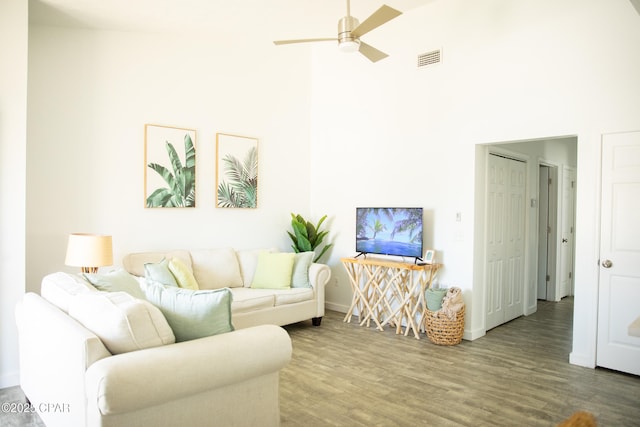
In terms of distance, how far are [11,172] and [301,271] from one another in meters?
2.85

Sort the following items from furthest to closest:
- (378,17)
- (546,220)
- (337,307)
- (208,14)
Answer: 1. (546,220)
2. (337,307)
3. (208,14)
4. (378,17)

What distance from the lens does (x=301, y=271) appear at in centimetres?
493

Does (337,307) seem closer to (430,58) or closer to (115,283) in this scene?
(430,58)

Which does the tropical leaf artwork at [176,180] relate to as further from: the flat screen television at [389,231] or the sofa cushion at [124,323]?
the sofa cushion at [124,323]

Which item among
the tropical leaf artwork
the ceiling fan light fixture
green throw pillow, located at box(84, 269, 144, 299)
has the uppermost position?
the ceiling fan light fixture

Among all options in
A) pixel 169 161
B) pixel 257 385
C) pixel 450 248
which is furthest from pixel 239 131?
pixel 257 385

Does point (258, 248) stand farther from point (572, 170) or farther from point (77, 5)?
point (572, 170)

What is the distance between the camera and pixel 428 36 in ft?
15.7

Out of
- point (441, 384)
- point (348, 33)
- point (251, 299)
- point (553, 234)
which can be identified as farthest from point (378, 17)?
point (553, 234)

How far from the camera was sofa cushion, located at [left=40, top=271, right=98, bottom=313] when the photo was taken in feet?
7.86

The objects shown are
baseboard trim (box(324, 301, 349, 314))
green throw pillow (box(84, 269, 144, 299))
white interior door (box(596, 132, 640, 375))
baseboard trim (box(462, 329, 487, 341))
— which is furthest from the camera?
baseboard trim (box(324, 301, 349, 314))

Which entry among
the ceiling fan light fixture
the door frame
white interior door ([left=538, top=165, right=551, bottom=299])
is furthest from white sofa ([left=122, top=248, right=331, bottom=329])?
the door frame

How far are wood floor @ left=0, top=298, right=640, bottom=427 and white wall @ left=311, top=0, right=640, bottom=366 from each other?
0.39m

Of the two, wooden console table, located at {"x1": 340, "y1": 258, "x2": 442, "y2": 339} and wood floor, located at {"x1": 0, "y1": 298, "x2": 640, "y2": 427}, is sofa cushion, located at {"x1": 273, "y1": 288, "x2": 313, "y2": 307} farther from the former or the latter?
wooden console table, located at {"x1": 340, "y1": 258, "x2": 442, "y2": 339}
